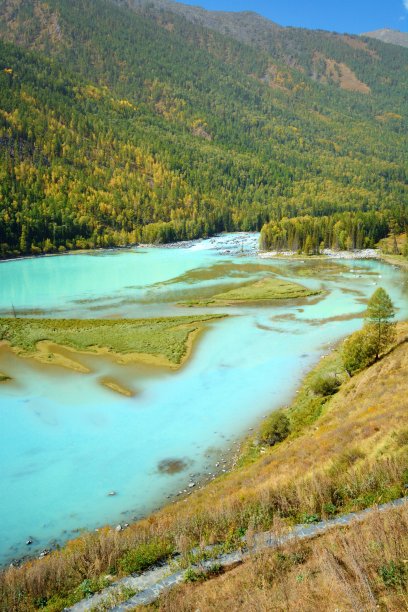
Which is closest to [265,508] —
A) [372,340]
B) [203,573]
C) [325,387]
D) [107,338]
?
[203,573]

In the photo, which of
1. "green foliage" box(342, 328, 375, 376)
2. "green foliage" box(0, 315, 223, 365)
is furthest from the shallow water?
"green foliage" box(342, 328, 375, 376)

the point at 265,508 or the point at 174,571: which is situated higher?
the point at 265,508

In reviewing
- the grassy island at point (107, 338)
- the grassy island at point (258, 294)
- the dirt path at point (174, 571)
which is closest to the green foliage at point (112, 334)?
the grassy island at point (107, 338)

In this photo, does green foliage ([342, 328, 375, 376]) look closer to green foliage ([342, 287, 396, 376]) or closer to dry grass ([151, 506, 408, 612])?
green foliage ([342, 287, 396, 376])

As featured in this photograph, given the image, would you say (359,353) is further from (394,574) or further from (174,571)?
(394,574)

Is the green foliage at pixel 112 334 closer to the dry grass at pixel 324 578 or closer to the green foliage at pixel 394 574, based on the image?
the dry grass at pixel 324 578
